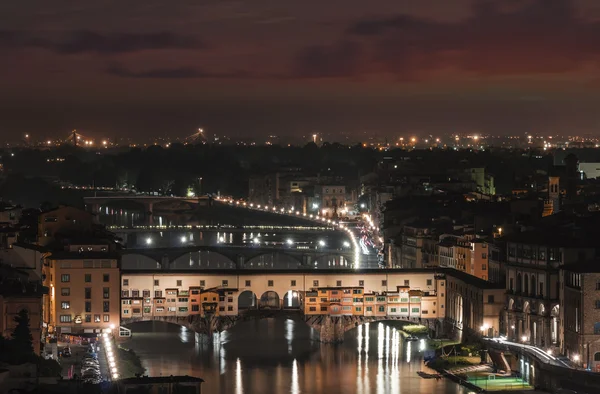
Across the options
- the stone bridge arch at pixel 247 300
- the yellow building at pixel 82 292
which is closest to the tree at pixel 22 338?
the yellow building at pixel 82 292

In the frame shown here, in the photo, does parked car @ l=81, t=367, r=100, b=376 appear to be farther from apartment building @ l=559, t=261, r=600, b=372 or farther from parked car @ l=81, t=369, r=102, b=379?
apartment building @ l=559, t=261, r=600, b=372

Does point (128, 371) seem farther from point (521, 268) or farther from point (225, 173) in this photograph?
point (225, 173)

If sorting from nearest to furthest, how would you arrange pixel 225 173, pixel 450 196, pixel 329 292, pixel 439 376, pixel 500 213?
pixel 439 376
pixel 329 292
pixel 500 213
pixel 450 196
pixel 225 173

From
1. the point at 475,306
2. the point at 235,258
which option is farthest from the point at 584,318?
the point at 235,258

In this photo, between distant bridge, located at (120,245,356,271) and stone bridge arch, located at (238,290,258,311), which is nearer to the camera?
stone bridge arch, located at (238,290,258,311)

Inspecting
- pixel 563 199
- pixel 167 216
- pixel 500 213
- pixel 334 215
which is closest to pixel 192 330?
pixel 500 213

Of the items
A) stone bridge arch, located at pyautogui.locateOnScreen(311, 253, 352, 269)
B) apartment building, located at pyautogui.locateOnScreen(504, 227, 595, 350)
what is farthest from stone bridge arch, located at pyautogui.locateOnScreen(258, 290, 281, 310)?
stone bridge arch, located at pyautogui.locateOnScreen(311, 253, 352, 269)
